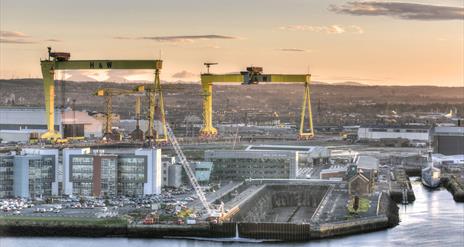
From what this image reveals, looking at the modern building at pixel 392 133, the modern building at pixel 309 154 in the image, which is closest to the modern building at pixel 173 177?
the modern building at pixel 309 154

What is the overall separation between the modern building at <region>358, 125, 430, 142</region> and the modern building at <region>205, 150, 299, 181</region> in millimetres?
15296

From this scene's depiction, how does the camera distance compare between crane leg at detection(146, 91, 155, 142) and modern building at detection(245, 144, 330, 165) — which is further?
crane leg at detection(146, 91, 155, 142)

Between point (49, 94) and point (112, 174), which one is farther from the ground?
point (49, 94)

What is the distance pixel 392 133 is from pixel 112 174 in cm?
2046

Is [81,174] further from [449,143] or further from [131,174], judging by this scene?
[449,143]

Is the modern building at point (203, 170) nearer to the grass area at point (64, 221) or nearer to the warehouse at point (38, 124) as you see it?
the grass area at point (64, 221)

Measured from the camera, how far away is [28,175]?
16.8 metres

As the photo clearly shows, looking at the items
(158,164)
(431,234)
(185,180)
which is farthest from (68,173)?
(431,234)

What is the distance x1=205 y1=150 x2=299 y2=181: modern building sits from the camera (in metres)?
20.0

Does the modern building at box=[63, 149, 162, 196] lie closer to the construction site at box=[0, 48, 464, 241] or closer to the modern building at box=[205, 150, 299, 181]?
the construction site at box=[0, 48, 464, 241]

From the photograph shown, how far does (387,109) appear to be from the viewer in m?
65.7

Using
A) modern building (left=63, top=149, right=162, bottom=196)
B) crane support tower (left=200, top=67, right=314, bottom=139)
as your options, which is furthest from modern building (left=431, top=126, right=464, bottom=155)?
modern building (left=63, top=149, right=162, bottom=196)

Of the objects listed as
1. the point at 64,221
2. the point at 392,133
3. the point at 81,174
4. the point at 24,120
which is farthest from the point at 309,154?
the point at 392,133

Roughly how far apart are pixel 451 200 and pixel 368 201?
9.64 feet
